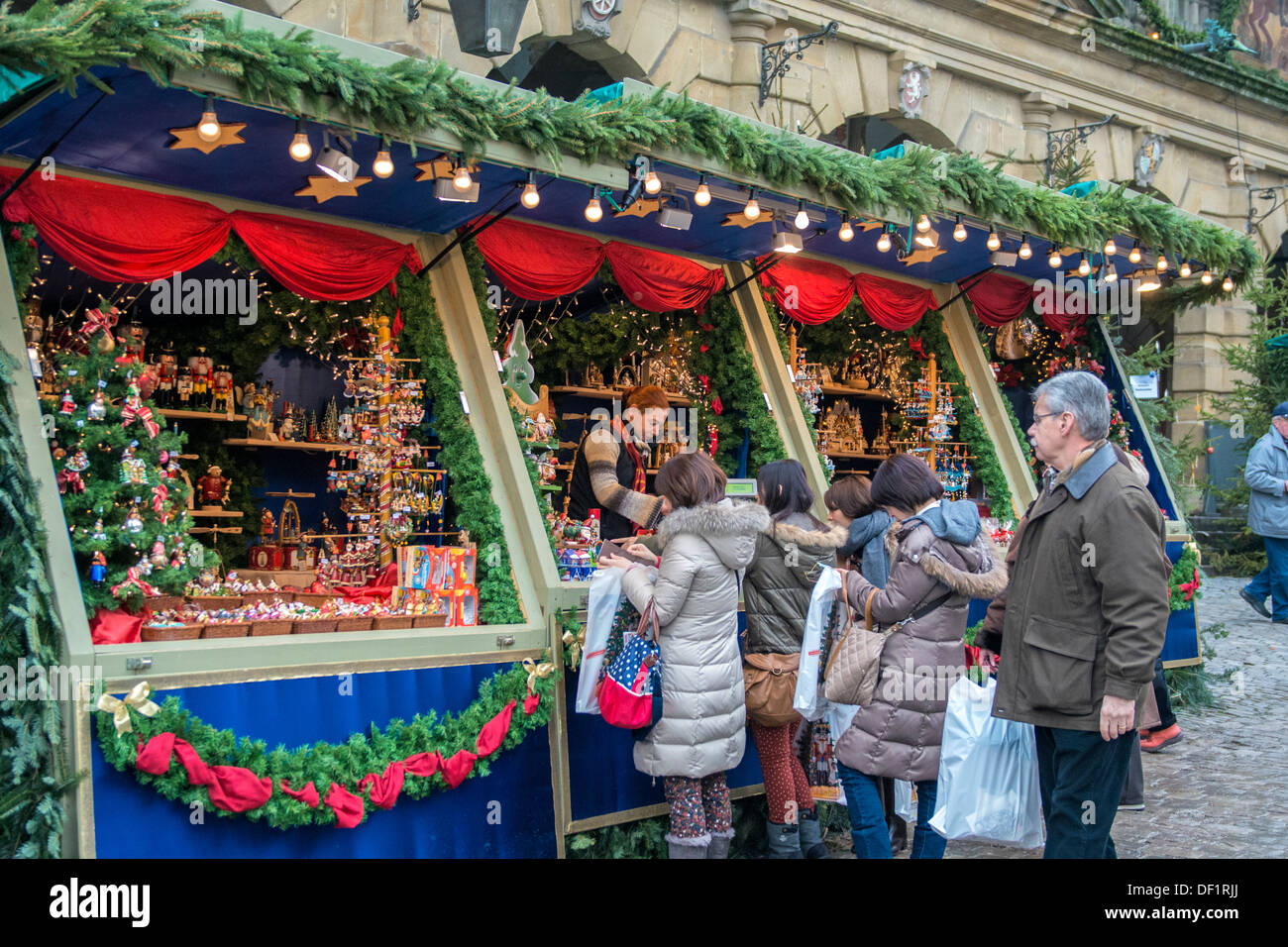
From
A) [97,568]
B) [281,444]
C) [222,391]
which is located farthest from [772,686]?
[222,391]

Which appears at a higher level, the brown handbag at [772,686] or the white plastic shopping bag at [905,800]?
the brown handbag at [772,686]

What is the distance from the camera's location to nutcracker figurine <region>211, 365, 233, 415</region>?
7.51 m

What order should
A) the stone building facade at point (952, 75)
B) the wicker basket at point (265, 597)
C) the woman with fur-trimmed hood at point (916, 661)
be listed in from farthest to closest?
the stone building facade at point (952, 75) → the wicker basket at point (265, 597) → the woman with fur-trimmed hood at point (916, 661)

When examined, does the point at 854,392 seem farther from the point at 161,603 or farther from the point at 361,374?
the point at 161,603

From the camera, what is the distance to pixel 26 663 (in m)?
4.41

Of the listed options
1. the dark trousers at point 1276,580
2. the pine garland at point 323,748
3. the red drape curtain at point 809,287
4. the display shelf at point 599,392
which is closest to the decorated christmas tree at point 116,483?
the pine garland at point 323,748

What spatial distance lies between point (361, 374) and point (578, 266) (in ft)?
4.59

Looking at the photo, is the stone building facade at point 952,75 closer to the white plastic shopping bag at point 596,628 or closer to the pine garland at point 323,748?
the white plastic shopping bag at point 596,628

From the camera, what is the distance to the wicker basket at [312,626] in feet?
18.2

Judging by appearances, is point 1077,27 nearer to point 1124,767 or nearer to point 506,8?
point 506,8

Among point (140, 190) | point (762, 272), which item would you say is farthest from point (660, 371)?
point (140, 190)

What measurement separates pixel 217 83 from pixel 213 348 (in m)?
3.28

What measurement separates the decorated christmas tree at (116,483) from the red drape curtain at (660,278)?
292cm

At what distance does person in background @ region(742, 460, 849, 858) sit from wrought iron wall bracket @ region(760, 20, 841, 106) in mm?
9369
